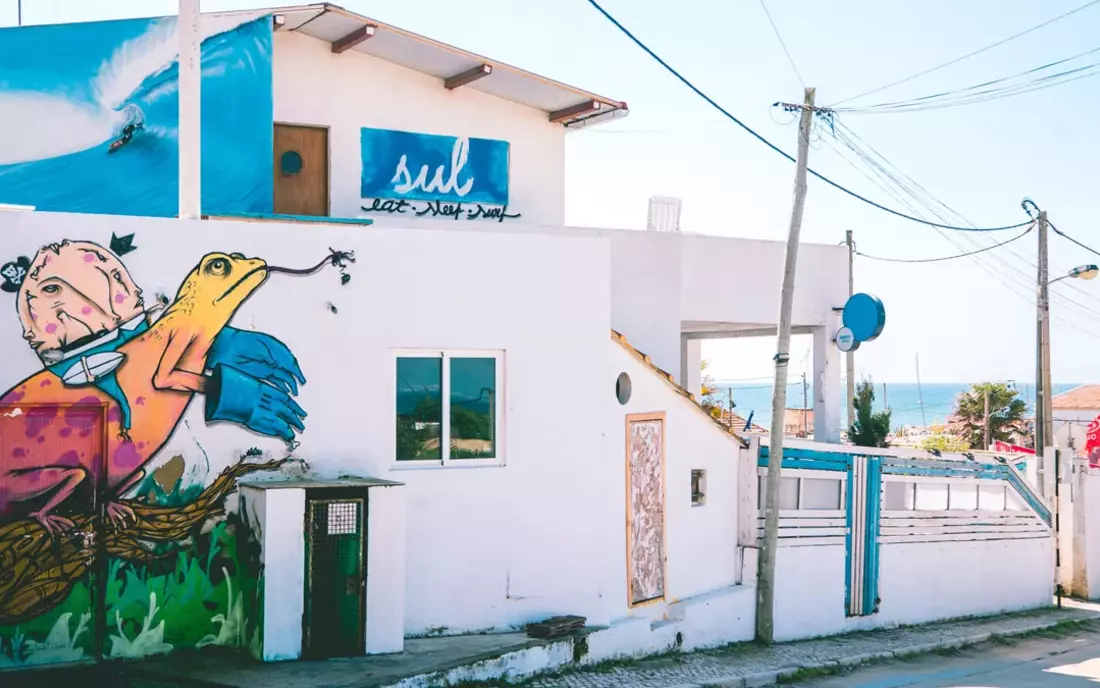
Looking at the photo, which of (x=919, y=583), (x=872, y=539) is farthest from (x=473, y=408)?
(x=919, y=583)

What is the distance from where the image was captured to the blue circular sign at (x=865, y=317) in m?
20.4

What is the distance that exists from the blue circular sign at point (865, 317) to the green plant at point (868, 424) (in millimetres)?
2043

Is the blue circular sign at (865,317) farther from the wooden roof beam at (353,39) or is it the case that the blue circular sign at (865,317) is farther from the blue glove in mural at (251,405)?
the blue glove in mural at (251,405)

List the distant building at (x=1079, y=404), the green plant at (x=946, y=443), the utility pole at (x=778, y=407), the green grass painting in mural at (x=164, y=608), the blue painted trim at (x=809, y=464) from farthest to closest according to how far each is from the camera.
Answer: the distant building at (x=1079, y=404)
the green plant at (x=946, y=443)
the blue painted trim at (x=809, y=464)
the utility pole at (x=778, y=407)
the green grass painting in mural at (x=164, y=608)

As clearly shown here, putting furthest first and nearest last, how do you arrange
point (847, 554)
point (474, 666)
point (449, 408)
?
1. point (847, 554)
2. point (449, 408)
3. point (474, 666)

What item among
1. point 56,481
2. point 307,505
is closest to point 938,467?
point 307,505

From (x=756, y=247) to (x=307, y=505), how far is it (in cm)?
1210

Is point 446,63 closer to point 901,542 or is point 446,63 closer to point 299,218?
point 299,218

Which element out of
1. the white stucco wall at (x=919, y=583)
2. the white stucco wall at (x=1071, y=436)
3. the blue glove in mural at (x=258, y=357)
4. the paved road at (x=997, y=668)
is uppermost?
the blue glove in mural at (x=258, y=357)

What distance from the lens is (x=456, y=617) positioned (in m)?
12.5

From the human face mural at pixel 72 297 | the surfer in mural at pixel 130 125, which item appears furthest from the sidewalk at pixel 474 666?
the surfer in mural at pixel 130 125

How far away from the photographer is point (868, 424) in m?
22.0

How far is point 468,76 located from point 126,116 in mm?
5393

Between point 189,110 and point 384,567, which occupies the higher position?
point 189,110
